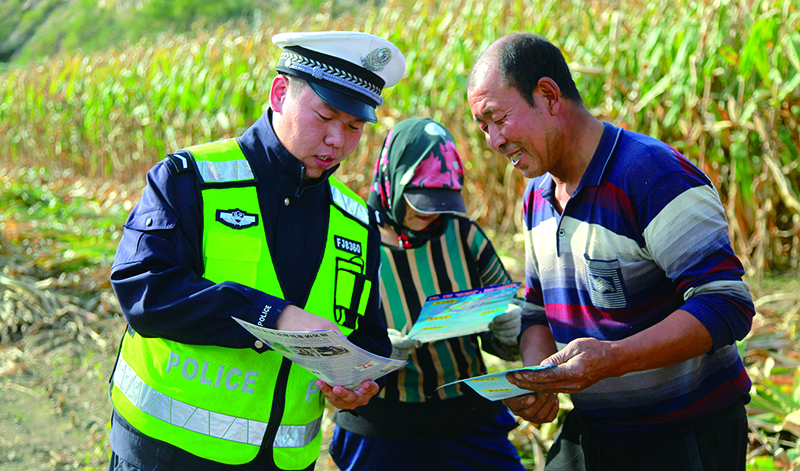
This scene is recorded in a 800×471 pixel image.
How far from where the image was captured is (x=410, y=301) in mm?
2502

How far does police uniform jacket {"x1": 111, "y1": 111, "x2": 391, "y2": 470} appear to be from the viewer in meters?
1.59

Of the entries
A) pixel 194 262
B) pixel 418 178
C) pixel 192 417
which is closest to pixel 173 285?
pixel 194 262

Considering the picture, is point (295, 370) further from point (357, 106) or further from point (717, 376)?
point (717, 376)

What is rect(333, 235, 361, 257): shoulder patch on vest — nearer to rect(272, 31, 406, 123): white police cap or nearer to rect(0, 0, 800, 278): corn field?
rect(272, 31, 406, 123): white police cap

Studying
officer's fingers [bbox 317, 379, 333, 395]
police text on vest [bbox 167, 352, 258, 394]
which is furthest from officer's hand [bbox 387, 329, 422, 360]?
police text on vest [bbox 167, 352, 258, 394]

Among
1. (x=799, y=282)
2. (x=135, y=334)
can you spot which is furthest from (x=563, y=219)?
(x=799, y=282)

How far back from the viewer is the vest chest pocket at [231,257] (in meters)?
1.72

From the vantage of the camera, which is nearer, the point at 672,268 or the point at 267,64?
the point at 672,268

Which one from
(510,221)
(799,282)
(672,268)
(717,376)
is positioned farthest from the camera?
(510,221)

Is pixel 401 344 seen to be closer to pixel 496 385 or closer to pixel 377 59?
pixel 496 385

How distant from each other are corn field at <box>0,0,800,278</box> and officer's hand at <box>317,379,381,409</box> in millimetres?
2899

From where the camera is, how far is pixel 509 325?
2.46 meters

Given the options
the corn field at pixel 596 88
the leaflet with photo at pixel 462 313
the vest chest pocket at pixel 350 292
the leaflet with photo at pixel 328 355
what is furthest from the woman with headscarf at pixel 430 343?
the corn field at pixel 596 88

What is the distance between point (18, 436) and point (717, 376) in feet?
12.8
